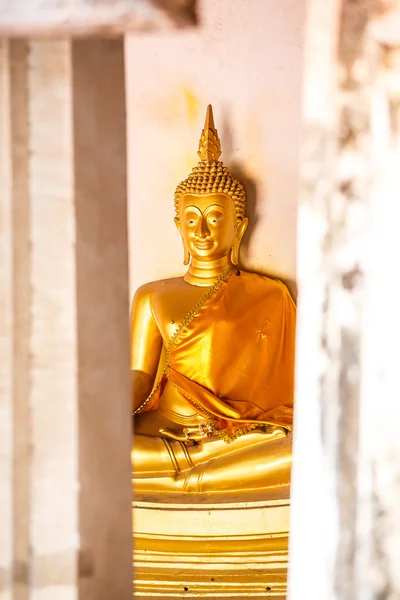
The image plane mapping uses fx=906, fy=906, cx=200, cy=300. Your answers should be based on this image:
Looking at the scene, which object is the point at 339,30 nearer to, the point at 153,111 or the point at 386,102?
the point at 386,102

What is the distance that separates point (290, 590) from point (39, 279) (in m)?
0.52

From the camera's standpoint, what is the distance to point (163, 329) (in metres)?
3.91

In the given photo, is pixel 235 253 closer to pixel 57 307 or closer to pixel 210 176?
pixel 210 176

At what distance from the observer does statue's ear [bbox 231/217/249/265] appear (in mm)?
3920

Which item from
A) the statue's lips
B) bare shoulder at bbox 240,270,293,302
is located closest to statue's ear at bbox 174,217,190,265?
the statue's lips

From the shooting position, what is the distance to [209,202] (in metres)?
3.82

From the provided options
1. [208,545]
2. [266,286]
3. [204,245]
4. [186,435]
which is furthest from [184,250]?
[208,545]

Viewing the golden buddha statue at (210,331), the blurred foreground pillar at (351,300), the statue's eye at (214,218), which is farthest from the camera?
the statue's eye at (214,218)

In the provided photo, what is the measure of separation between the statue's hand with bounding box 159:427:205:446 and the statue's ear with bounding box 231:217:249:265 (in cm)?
78

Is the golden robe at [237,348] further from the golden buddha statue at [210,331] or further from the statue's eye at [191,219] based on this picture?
the statue's eye at [191,219]

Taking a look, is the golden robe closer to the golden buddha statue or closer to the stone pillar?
the golden buddha statue

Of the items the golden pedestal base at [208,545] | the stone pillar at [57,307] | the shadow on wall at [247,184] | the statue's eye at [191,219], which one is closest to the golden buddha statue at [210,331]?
the statue's eye at [191,219]

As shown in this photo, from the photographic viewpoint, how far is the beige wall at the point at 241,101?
13.1ft

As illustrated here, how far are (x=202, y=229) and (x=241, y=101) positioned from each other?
651mm
